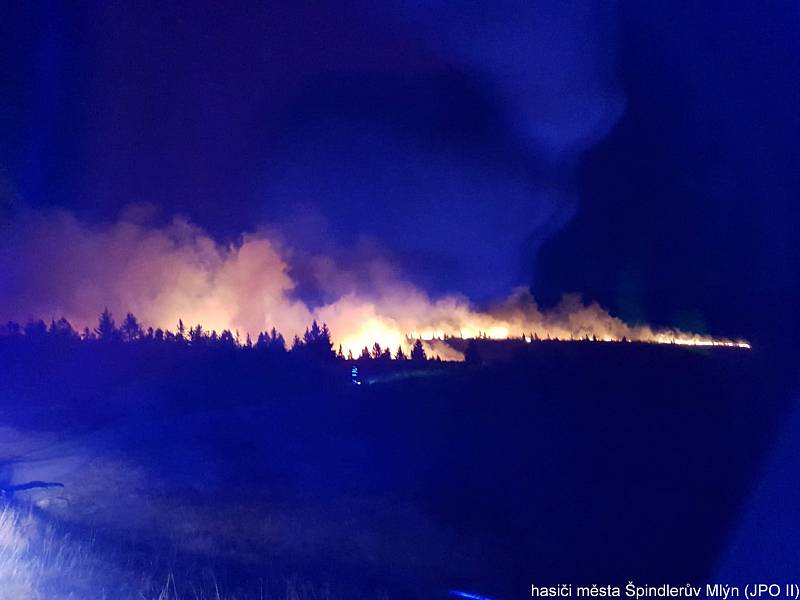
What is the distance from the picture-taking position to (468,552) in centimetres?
864

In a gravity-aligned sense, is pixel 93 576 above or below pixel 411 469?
below

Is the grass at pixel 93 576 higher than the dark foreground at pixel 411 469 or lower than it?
lower

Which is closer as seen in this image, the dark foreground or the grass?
the grass

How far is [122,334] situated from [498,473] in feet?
63.7

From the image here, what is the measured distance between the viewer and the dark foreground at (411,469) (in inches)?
314

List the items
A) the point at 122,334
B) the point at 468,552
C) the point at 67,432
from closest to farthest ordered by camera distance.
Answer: the point at 468,552 < the point at 67,432 < the point at 122,334

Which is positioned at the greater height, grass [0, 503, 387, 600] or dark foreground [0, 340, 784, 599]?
dark foreground [0, 340, 784, 599]

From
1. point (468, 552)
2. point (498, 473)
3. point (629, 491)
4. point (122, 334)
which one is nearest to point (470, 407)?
point (498, 473)

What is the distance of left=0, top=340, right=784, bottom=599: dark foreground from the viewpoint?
26.2ft

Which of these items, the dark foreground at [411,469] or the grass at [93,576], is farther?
the dark foreground at [411,469]

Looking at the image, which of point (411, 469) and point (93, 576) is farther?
point (411, 469)

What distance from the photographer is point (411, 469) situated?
12.4 meters

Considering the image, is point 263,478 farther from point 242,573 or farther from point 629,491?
point 629,491

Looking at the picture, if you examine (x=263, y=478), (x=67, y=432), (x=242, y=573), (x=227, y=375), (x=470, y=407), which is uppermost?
(x=227, y=375)
